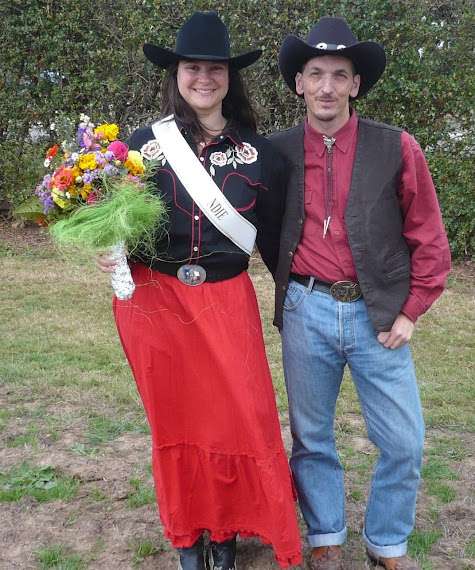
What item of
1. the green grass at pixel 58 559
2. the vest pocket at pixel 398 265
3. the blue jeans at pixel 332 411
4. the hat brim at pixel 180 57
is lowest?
the green grass at pixel 58 559

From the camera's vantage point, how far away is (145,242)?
257cm

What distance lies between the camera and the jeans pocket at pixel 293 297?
9.12 feet

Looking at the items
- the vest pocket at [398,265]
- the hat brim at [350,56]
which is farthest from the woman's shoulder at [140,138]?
the vest pocket at [398,265]

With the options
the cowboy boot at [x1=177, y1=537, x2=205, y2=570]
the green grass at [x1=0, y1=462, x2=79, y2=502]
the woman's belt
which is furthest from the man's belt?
the green grass at [x1=0, y1=462, x2=79, y2=502]

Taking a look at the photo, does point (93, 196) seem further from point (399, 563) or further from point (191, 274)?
point (399, 563)

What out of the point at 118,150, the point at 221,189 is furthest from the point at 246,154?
the point at 118,150

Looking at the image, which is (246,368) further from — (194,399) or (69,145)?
(69,145)

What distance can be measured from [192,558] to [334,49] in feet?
6.72

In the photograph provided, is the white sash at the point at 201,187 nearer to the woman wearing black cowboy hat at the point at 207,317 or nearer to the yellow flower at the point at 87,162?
the woman wearing black cowboy hat at the point at 207,317

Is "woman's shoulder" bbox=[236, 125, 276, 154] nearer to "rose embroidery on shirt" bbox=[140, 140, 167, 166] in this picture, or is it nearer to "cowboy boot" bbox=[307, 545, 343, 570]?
"rose embroidery on shirt" bbox=[140, 140, 167, 166]

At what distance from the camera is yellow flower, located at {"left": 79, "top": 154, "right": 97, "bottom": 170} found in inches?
97.1

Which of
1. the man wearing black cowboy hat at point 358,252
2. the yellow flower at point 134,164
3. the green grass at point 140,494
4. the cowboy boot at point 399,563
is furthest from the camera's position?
the green grass at point 140,494

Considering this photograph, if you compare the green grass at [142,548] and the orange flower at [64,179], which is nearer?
the orange flower at [64,179]

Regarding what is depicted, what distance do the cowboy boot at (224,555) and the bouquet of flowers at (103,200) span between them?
3.66ft
